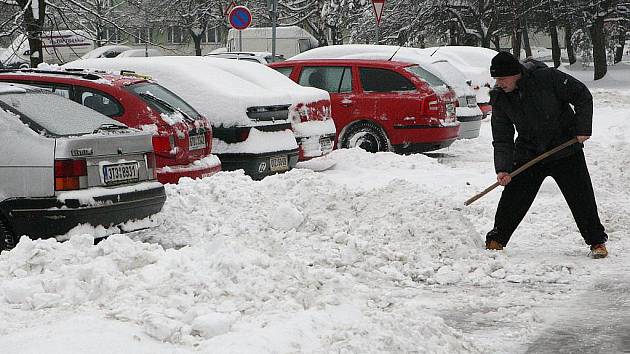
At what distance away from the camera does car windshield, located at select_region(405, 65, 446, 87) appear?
48.4ft

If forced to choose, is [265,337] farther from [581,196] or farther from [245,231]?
[581,196]

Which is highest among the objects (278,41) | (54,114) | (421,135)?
(278,41)

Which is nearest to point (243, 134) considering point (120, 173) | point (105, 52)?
point (120, 173)

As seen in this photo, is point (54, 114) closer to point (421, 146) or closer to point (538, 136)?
point (538, 136)

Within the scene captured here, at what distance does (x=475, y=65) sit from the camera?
23516 mm

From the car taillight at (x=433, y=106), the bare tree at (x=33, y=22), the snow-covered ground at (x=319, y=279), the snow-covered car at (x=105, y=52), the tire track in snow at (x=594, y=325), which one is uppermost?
A: the snow-covered car at (x=105, y=52)

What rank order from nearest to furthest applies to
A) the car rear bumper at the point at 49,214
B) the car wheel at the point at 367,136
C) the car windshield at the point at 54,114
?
the car rear bumper at the point at 49,214, the car windshield at the point at 54,114, the car wheel at the point at 367,136

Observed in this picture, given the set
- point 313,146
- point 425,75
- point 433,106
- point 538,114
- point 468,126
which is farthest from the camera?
point 468,126

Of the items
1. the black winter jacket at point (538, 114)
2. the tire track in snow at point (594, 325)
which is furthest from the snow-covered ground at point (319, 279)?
the black winter jacket at point (538, 114)

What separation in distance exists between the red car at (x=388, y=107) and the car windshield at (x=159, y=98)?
196 inches

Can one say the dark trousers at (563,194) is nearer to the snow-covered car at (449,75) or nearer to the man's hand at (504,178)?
the man's hand at (504,178)

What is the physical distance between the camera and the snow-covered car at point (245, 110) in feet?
35.6

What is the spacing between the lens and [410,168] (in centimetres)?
1300

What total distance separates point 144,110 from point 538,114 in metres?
3.53
